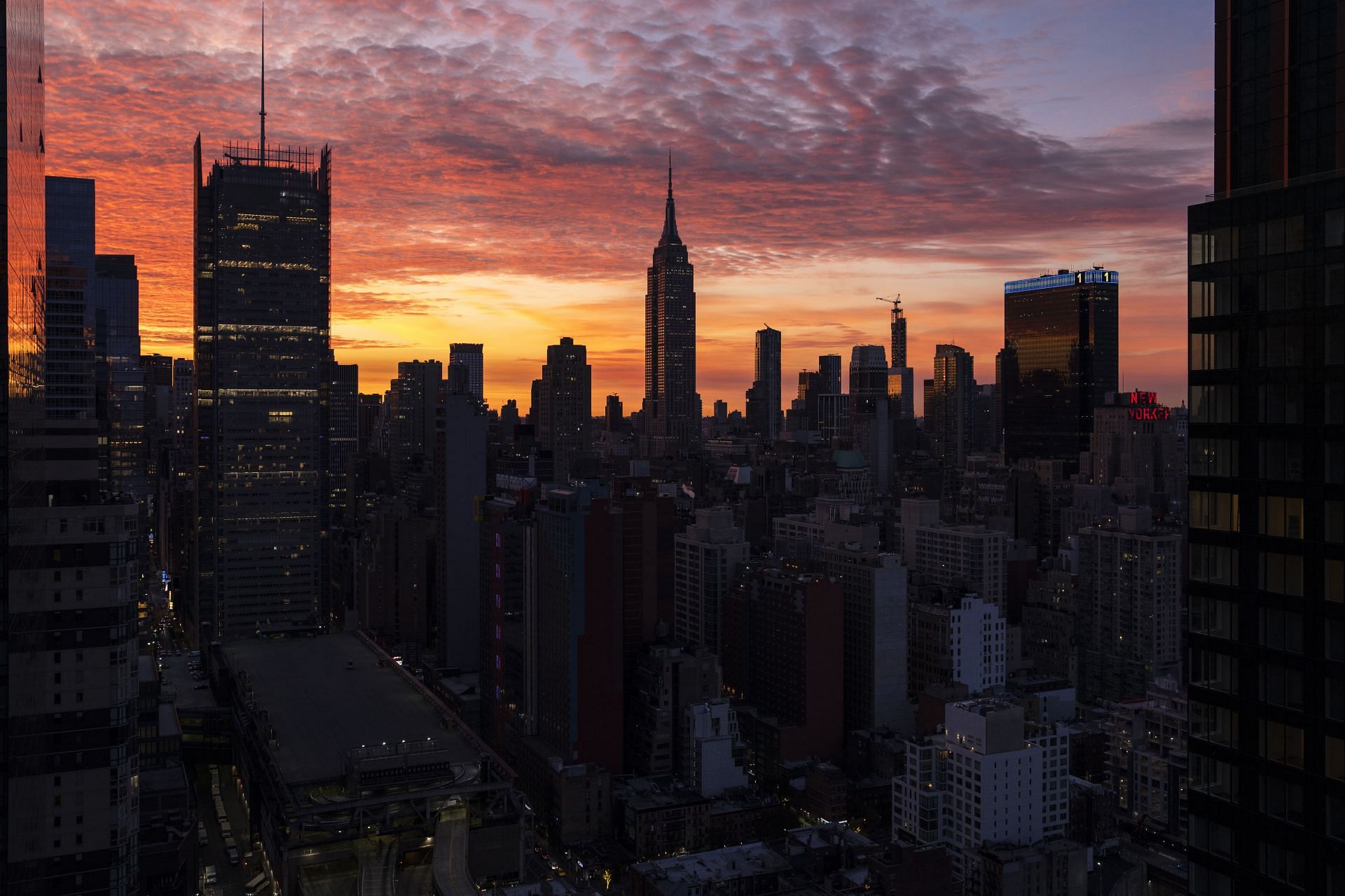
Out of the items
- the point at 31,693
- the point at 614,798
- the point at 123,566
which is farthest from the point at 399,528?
the point at 31,693

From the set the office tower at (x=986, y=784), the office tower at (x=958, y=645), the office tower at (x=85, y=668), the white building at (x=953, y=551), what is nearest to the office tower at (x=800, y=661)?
the office tower at (x=958, y=645)

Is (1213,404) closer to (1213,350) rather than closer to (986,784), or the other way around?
(1213,350)

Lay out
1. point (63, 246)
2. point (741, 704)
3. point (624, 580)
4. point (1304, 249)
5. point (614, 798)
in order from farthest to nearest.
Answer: point (63, 246), point (741, 704), point (624, 580), point (614, 798), point (1304, 249)

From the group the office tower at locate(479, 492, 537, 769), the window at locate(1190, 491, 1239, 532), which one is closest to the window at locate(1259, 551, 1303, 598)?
the window at locate(1190, 491, 1239, 532)

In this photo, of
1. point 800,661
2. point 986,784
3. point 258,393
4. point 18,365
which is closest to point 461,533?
point 258,393

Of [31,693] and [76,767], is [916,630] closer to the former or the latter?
[76,767]

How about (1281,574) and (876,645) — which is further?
(876,645)
